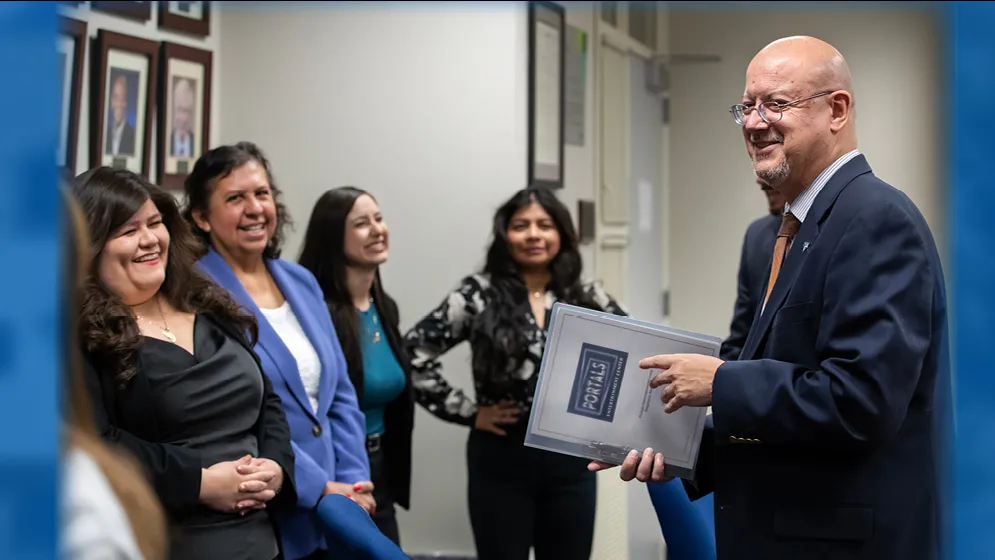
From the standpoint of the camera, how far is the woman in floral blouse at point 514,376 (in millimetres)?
3402

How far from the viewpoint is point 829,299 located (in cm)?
163

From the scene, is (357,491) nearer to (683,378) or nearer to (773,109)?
(683,378)

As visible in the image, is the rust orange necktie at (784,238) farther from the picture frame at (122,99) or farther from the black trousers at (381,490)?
the picture frame at (122,99)

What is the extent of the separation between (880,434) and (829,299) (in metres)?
0.21

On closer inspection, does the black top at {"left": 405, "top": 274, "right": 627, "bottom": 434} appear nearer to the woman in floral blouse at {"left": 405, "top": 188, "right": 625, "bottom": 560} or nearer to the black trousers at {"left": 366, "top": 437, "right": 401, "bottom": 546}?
the woman in floral blouse at {"left": 405, "top": 188, "right": 625, "bottom": 560}

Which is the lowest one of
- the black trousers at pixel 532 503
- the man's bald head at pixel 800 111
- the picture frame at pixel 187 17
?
the black trousers at pixel 532 503

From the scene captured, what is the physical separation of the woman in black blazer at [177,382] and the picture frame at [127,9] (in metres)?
1.15

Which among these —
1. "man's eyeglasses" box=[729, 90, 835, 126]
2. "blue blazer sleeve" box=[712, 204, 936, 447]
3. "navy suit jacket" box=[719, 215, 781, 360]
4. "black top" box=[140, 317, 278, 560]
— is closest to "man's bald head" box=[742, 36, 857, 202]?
"man's eyeglasses" box=[729, 90, 835, 126]

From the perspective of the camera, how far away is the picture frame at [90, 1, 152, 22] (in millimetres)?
3352

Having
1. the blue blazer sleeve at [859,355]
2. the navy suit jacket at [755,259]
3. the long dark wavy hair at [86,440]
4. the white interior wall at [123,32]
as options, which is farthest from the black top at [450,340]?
the long dark wavy hair at [86,440]

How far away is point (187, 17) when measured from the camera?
3.86 meters

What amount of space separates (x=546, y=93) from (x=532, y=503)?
1928 millimetres

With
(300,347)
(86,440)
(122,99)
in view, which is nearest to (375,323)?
(300,347)

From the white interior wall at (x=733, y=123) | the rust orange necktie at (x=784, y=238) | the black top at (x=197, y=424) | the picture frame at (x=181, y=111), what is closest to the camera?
the rust orange necktie at (x=784, y=238)
